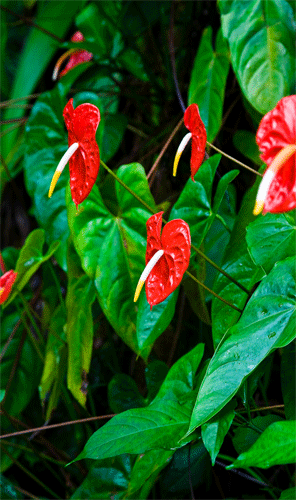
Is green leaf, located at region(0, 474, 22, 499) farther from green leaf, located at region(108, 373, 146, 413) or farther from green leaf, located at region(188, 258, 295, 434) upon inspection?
green leaf, located at region(188, 258, 295, 434)

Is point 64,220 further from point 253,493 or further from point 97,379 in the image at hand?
point 253,493

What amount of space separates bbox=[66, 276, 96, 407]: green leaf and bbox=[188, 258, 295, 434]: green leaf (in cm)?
31

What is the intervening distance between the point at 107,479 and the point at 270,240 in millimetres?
445

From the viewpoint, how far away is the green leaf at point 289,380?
0.50m

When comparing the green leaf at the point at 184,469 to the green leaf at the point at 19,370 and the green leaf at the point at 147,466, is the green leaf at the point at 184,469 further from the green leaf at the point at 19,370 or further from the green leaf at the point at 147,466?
the green leaf at the point at 19,370

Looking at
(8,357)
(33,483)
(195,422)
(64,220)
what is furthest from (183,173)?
(33,483)

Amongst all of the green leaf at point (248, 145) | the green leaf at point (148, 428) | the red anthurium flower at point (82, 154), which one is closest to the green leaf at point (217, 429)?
the green leaf at point (148, 428)

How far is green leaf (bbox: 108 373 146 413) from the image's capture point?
76 centimetres

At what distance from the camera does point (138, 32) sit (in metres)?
1.07

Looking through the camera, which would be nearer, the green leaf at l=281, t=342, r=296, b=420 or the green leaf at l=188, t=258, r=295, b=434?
the green leaf at l=188, t=258, r=295, b=434

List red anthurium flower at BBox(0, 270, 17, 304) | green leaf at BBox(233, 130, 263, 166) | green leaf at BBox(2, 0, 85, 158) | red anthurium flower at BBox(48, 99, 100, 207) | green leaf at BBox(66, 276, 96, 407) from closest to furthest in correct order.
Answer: red anthurium flower at BBox(48, 99, 100, 207) < red anthurium flower at BBox(0, 270, 17, 304) < green leaf at BBox(66, 276, 96, 407) < green leaf at BBox(233, 130, 263, 166) < green leaf at BBox(2, 0, 85, 158)

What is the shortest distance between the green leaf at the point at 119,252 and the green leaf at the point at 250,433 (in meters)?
0.16

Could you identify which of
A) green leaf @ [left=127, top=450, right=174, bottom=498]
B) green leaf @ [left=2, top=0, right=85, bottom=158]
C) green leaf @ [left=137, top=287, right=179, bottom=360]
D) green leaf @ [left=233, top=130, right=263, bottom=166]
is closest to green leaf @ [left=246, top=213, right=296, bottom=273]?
green leaf @ [left=137, top=287, right=179, bottom=360]

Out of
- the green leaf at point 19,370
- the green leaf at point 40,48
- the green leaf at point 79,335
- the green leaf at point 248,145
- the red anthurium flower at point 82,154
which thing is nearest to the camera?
the red anthurium flower at point 82,154
